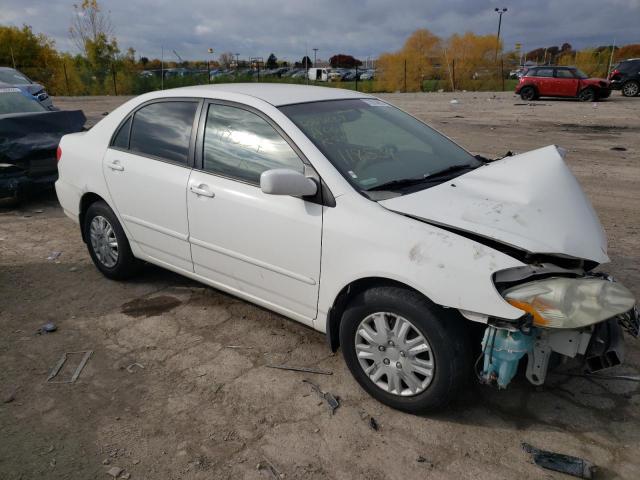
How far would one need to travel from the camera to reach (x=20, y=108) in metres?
8.57

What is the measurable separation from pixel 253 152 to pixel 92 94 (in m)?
34.4

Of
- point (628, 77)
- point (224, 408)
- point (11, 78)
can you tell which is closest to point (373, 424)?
point (224, 408)

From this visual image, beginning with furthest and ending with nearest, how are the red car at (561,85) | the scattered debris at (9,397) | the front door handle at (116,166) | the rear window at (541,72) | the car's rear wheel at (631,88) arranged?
the car's rear wheel at (631,88)
the rear window at (541,72)
the red car at (561,85)
the front door handle at (116,166)
the scattered debris at (9,397)

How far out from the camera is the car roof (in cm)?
365

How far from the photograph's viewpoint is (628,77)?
23.4 meters

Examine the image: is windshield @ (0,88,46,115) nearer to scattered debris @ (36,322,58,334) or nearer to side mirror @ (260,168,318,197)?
scattered debris @ (36,322,58,334)

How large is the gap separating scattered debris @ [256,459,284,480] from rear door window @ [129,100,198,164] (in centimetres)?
220

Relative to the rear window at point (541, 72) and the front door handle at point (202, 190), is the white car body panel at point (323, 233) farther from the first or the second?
the rear window at point (541, 72)

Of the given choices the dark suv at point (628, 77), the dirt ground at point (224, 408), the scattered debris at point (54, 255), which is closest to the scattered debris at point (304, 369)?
the dirt ground at point (224, 408)

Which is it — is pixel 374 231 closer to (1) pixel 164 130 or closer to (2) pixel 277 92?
(2) pixel 277 92

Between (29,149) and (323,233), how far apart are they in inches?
228

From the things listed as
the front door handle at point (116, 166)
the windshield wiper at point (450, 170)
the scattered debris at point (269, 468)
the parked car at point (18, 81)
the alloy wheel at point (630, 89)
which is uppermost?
the alloy wheel at point (630, 89)

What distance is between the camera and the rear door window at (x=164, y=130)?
3912 mm

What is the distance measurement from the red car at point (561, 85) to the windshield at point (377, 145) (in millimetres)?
20925
